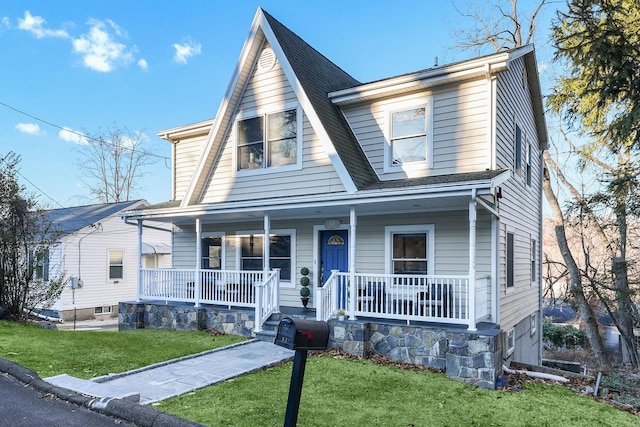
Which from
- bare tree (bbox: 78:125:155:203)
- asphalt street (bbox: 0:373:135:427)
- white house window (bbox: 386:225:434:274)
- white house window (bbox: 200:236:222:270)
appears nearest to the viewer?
asphalt street (bbox: 0:373:135:427)

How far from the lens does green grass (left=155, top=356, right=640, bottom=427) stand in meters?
5.09

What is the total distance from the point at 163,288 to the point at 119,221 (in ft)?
33.3

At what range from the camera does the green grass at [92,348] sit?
6742mm

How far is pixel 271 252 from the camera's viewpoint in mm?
11781

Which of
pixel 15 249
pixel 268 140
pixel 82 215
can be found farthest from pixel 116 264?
pixel 268 140

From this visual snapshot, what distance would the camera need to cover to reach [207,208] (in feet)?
35.6

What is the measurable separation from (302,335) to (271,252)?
8785 millimetres

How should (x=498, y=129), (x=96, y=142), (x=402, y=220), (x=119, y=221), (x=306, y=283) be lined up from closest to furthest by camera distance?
(x=498, y=129)
(x=402, y=220)
(x=306, y=283)
(x=119, y=221)
(x=96, y=142)

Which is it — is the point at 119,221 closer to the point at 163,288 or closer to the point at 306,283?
the point at 163,288

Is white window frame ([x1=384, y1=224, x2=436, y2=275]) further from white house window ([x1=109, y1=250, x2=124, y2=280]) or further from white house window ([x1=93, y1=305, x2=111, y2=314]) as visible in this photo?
white house window ([x1=93, y1=305, x2=111, y2=314])

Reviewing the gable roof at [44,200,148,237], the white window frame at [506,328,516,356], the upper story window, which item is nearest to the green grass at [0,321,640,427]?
the white window frame at [506,328,516,356]

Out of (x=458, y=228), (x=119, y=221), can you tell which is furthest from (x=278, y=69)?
(x=119, y=221)

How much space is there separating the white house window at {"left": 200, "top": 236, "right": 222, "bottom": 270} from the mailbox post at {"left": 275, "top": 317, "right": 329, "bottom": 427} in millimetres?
9944

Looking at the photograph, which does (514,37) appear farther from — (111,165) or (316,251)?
(111,165)
